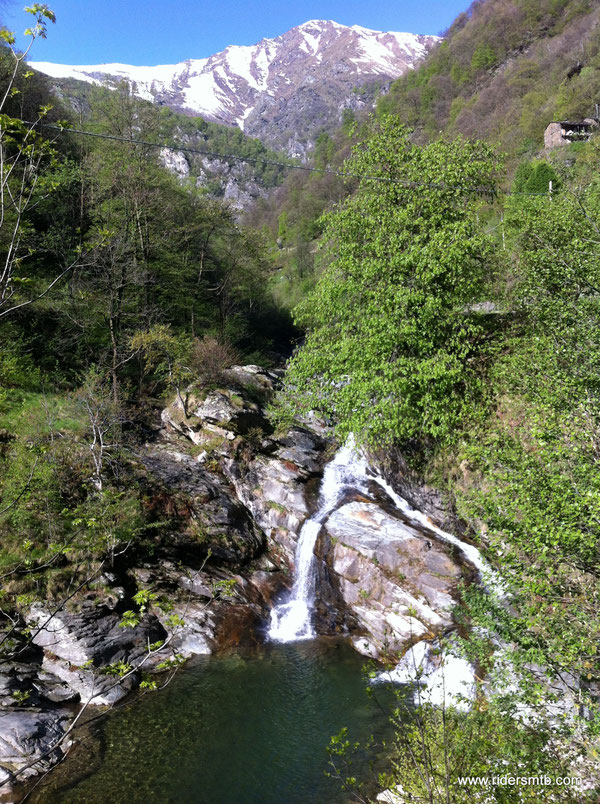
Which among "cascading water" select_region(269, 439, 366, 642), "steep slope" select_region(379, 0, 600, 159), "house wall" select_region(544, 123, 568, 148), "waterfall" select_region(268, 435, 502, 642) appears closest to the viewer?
"waterfall" select_region(268, 435, 502, 642)

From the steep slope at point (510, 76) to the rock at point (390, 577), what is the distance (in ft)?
124

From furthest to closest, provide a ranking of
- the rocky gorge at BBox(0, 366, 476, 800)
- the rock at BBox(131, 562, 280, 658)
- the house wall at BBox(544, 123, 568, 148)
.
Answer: the house wall at BBox(544, 123, 568, 148), the rock at BBox(131, 562, 280, 658), the rocky gorge at BBox(0, 366, 476, 800)

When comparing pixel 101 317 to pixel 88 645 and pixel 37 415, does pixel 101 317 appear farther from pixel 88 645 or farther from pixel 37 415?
pixel 88 645

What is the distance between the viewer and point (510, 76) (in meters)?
60.8

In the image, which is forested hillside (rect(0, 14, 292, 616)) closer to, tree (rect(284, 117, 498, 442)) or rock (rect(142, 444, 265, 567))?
rock (rect(142, 444, 265, 567))

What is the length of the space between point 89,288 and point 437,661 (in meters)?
16.8

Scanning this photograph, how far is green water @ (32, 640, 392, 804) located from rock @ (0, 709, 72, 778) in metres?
0.39

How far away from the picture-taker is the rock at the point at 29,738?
8.06 metres

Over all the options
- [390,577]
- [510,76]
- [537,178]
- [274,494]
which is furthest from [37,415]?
[510,76]

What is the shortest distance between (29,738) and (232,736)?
11.8 ft

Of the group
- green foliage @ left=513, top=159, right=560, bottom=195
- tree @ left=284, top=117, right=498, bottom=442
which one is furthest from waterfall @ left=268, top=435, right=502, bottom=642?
green foliage @ left=513, top=159, right=560, bottom=195

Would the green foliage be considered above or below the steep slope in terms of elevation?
below

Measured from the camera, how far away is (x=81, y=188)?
70.3ft

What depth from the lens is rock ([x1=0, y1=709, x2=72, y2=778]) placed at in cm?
806
